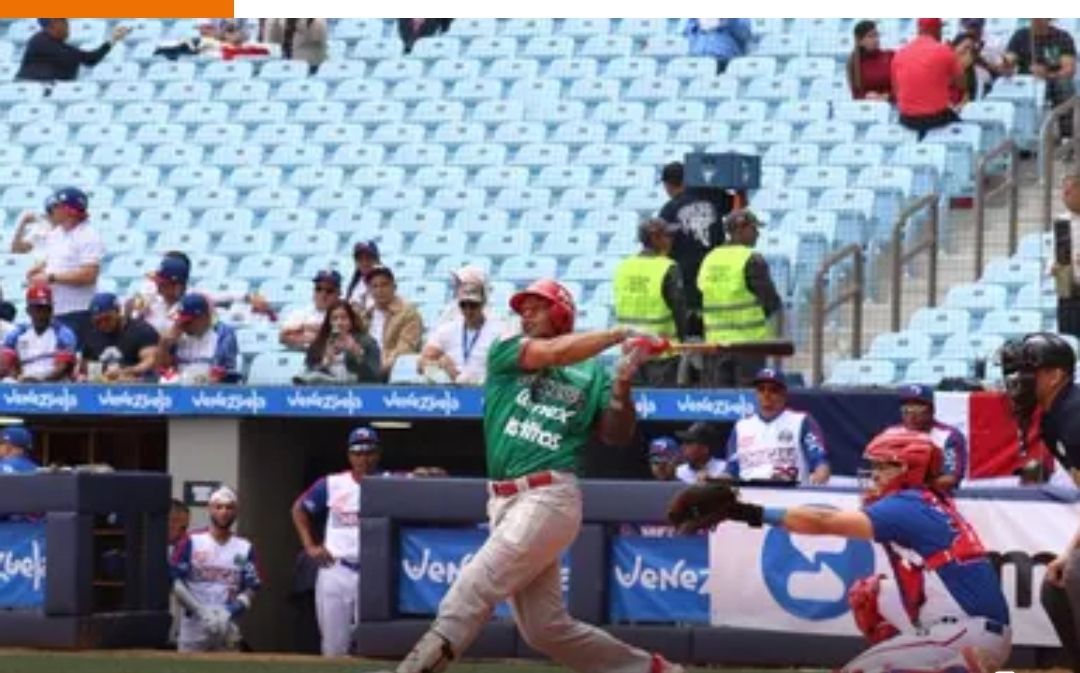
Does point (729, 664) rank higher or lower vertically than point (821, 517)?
lower

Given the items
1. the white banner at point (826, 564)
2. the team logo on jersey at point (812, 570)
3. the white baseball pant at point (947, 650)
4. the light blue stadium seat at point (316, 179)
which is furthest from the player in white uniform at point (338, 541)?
the white baseball pant at point (947, 650)

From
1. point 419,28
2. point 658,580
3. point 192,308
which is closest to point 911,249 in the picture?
point 192,308

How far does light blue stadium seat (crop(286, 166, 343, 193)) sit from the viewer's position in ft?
77.4

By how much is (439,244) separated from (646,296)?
A: 466 centimetres

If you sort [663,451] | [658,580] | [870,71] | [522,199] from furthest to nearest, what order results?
[522,199]
[870,71]
[663,451]
[658,580]

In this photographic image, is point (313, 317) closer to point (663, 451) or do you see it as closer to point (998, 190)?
point (663, 451)

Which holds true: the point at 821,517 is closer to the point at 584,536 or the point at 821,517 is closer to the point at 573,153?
the point at 584,536

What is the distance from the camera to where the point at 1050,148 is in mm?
19250

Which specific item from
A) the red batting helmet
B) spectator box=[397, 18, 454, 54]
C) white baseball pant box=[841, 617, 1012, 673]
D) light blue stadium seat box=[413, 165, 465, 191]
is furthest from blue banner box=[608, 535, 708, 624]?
spectator box=[397, 18, 454, 54]

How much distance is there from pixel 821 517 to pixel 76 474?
682 cm

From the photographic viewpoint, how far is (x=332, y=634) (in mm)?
16984

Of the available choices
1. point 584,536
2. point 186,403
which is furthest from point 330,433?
point 584,536

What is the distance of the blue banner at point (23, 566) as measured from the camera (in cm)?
1620

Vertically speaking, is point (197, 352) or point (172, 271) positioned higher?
point (172, 271)
